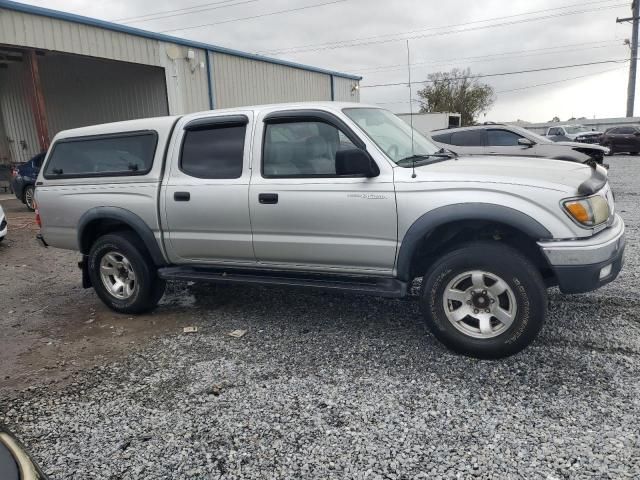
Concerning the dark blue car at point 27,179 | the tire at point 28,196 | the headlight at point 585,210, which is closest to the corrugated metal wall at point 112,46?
the dark blue car at point 27,179

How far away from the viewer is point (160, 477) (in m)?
2.58

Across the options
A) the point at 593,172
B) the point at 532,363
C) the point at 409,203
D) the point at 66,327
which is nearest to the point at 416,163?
the point at 409,203

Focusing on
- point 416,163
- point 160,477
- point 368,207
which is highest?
point 416,163

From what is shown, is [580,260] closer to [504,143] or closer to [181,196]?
[181,196]

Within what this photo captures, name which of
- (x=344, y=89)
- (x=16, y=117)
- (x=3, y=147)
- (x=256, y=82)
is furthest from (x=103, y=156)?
(x=344, y=89)

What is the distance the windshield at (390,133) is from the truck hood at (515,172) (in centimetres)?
Result: 29

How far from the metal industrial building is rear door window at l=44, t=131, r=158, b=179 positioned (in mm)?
9057

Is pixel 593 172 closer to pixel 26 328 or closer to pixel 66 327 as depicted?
pixel 66 327

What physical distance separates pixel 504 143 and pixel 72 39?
443 inches

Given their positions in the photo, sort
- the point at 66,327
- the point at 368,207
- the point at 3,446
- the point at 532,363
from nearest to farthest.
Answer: the point at 3,446 → the point at 532,363 → the point at 368,207 → the point at 66,327

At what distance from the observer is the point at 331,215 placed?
390 cm

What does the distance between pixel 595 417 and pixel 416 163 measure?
2.16 meters

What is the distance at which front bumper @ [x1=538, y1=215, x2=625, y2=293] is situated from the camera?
326cm

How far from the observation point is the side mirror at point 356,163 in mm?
3637
